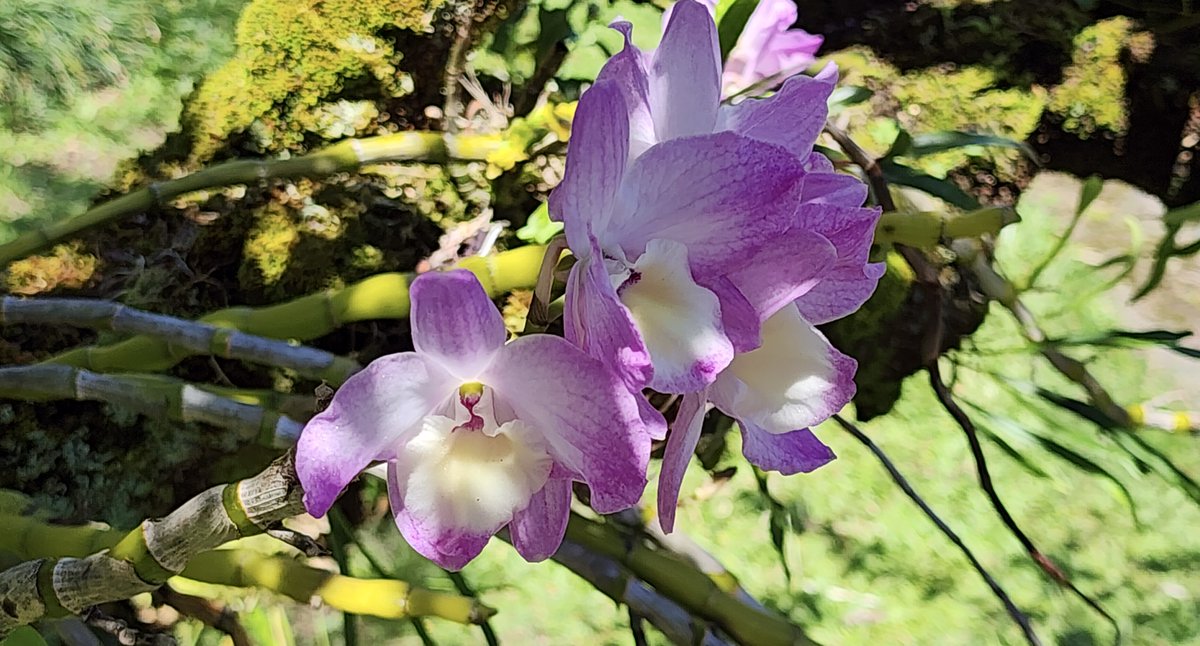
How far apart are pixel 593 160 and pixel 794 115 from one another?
8cm

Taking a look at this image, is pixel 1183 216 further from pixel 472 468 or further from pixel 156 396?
pixel 156 396

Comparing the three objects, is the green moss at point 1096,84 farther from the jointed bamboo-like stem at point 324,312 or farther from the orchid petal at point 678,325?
the orchid petal at point 678,325

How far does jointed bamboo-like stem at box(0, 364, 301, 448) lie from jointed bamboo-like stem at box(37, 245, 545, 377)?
0.02m

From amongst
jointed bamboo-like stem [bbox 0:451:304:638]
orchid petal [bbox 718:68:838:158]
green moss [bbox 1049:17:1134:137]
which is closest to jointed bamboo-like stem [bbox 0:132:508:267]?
jointed bamboo-like stem [bbox 0:451:304:638]

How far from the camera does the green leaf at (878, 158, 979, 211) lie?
1.89 feet

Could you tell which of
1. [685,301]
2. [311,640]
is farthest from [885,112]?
[685,301]

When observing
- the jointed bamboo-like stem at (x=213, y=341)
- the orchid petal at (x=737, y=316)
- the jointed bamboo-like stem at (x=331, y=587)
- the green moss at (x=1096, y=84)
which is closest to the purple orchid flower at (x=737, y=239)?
the orchid petal at (x=737, y=316)

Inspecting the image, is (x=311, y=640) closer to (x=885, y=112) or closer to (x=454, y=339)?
(x=454, y=339)

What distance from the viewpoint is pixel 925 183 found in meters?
0.58

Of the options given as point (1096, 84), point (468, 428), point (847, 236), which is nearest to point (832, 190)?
point (847, 236)

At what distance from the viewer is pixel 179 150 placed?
30.7 inches

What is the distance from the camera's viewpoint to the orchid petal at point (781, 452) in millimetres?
278

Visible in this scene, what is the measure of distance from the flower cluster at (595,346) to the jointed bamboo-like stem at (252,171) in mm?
416

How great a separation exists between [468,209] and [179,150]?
27 cm
